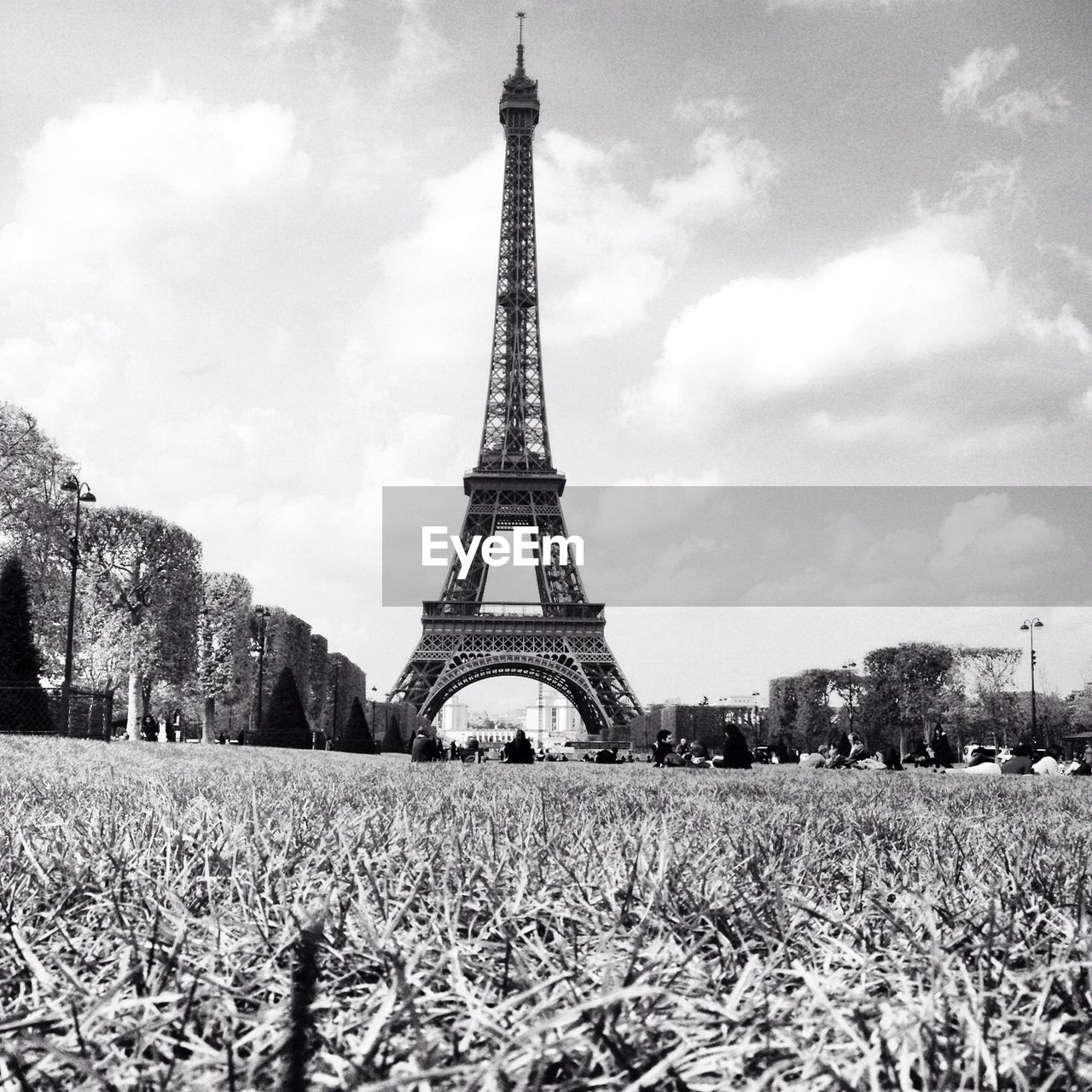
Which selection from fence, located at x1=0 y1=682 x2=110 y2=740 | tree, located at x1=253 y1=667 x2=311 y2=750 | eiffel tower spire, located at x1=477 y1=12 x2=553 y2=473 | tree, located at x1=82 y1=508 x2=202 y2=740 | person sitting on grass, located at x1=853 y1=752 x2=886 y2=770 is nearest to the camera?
fence, located at x1=0 y1=682 x2=110 y2=740

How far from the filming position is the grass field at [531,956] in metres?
0.93

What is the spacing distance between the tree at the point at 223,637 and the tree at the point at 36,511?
45.5 feet

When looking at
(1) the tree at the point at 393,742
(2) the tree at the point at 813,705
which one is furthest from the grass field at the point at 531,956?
(2) the tree at the point at 813,705

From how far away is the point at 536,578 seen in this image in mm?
54375

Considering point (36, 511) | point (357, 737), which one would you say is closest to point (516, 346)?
point (357, 737)

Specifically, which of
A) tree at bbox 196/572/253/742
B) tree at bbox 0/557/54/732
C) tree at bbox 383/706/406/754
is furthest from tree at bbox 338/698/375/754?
tree at bbox 0/557/54/732

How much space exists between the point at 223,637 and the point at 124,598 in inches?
410

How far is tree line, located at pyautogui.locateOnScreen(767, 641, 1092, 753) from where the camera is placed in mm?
56500

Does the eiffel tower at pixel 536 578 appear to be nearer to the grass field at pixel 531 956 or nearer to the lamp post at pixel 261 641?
the lamp post at pixel 261 641

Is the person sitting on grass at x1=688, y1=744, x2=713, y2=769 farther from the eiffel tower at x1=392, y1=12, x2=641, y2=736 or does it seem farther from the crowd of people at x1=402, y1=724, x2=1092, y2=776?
Answer: the eiffel tower at x1=392, y1=12, x2=641, y2=736

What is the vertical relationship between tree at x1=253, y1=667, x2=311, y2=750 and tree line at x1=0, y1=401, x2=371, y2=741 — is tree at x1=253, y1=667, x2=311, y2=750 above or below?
below

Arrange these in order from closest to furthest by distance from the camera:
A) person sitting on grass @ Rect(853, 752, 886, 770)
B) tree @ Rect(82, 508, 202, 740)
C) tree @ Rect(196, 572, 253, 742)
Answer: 1. person sitting on grass @ Rect(853, 752, 886, 770)
2. tree @ Rect(82, 508, 202, 740)
3. tree @ Rect(196, 572, 253, 742)

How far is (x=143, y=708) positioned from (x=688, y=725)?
1340 inches

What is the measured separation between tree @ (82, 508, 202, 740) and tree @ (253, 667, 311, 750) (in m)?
3.37
